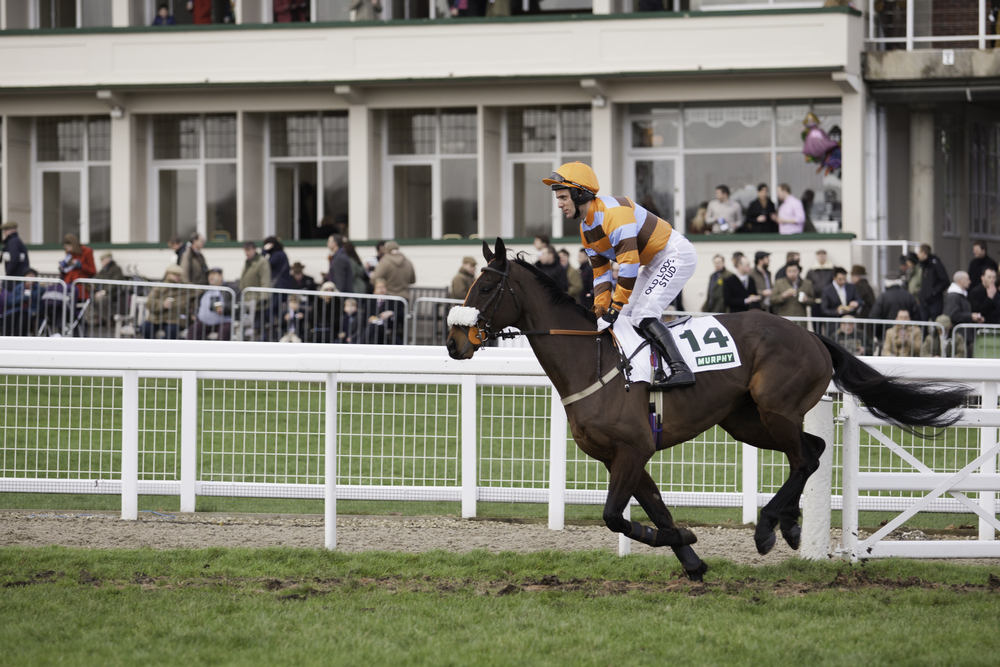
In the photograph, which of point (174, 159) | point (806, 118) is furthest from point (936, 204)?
point (174, 159)

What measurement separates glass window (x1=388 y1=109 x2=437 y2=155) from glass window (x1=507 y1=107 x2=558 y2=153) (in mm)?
1332

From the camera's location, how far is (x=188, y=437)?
278 inches

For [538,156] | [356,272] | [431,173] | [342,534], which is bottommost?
[342,534]

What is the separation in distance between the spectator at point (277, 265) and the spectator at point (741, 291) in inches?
214

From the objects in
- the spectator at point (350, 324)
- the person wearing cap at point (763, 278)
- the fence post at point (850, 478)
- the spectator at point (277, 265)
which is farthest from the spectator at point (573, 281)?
the fence post at point (850, 478)

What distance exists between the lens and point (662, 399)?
5605 mm

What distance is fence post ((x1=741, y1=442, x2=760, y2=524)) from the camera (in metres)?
6.89

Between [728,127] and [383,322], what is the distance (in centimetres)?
791

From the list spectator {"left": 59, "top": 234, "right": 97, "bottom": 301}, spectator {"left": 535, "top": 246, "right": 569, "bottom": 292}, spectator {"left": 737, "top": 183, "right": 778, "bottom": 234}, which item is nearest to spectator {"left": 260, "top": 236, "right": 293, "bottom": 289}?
spectator {"left": 59, "top": 234, "right": 97, "bottom": 301}

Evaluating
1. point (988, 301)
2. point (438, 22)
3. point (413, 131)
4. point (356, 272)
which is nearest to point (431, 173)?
point (413, 131)

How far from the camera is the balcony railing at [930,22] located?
18.0 m

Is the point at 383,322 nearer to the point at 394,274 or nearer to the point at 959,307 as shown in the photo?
the point at 394,274

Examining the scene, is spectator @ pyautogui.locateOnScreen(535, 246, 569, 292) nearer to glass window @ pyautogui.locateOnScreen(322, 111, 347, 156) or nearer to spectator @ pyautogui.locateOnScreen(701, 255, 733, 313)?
spectator @ pyautogui.locateOnScreen(701, 255, 733, 313)

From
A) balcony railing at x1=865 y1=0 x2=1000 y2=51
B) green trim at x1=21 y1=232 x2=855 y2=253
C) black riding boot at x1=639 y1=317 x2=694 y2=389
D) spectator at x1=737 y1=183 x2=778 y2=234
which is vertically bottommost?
black riding boot at x1=639 y1=317 x2=694 y2=389
